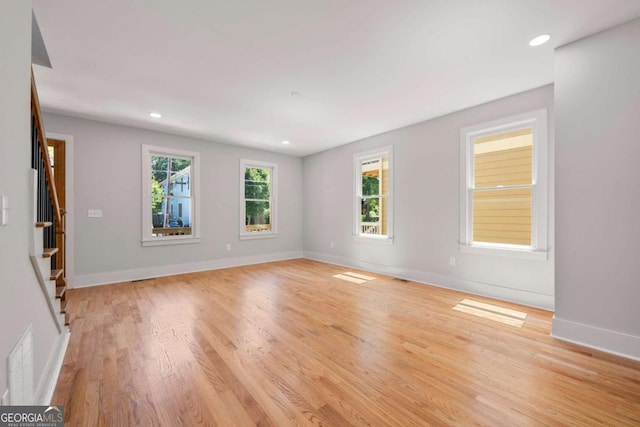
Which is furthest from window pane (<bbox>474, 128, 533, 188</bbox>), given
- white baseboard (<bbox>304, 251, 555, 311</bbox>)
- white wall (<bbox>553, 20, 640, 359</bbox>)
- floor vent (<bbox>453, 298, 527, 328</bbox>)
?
floor vent (<bbox>453, 298, 527, 328</bbox>)

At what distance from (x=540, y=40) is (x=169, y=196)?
5580mm

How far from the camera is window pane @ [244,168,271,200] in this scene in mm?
6078

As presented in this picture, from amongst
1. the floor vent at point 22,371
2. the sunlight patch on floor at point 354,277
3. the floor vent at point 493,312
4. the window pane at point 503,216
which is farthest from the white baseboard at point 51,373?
the window pane at point 503,216

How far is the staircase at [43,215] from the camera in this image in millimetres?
1674

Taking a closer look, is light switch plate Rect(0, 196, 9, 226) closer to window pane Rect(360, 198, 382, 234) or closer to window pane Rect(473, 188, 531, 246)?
window pane Rect(473, 188, 531, 246)

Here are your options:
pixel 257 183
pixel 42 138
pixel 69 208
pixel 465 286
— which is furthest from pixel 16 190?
pixel 257 183

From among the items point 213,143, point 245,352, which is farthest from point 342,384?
point 213,143

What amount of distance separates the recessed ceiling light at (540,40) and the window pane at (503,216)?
1.68m

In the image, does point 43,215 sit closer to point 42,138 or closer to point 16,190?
point 42,138

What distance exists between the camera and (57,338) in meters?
2.12

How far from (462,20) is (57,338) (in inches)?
159

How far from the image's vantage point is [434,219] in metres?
4.17

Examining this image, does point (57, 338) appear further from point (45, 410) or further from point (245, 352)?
point (245, 352)

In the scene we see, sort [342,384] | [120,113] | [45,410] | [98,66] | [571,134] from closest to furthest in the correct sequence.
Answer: [45,410]
[342,384]
[571,134]
[98,66]
[120,113]
